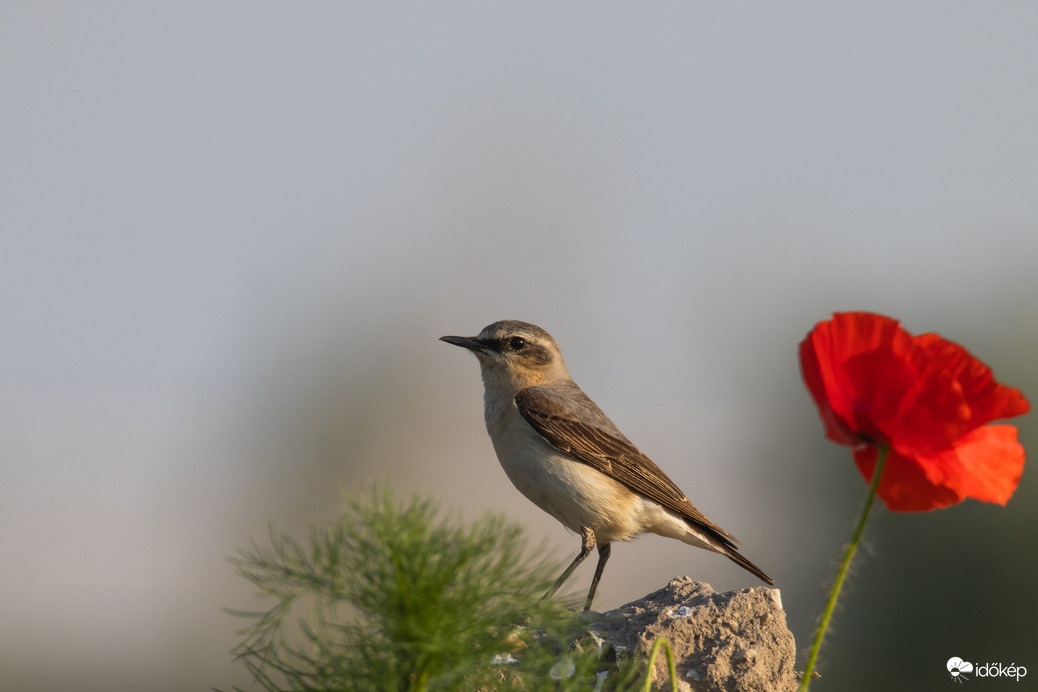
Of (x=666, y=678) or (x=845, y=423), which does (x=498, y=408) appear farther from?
(x=845, y=423)

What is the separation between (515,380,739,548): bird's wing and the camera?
7.98 metres

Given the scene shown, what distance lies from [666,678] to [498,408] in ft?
15.3

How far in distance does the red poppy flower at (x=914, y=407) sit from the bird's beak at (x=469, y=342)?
630cm

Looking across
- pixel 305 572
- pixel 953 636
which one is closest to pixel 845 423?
pixel 305 572

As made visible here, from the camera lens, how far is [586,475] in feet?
26.0

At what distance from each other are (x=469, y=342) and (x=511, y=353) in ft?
1.29

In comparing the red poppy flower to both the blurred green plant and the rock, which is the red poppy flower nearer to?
the blurred green plant

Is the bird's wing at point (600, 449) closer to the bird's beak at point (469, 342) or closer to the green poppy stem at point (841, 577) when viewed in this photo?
the bird's beak at point (469, 342)

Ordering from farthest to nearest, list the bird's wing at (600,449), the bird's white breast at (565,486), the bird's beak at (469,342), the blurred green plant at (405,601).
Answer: the bird's beak at (469,342)
the bird's wing at (600,449)
the bird's white breast at (565,486)
the blurred green plant at (405,601)

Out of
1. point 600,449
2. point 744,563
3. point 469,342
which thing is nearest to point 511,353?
point 469,342

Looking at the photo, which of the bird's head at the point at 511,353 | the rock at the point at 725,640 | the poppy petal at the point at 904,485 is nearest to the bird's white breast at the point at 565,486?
the bird's head at the point at 511,353

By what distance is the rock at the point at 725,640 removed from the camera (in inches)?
161

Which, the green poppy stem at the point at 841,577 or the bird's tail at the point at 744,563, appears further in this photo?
the bird's tail at the point at 744,563

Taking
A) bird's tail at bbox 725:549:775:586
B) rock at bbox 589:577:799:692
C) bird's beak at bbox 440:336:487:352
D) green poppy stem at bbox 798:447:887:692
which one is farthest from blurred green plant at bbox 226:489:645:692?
bird's beak at bbox 440:336:487:352
